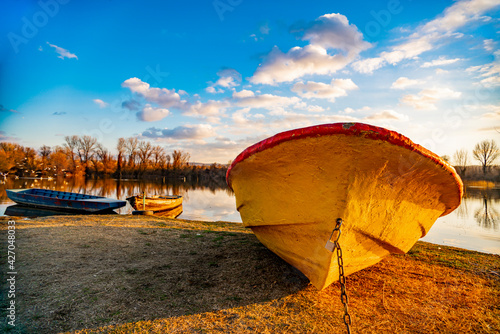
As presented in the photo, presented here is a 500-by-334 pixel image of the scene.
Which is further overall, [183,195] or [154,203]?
[183,195]

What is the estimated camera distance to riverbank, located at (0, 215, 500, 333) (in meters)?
3.26

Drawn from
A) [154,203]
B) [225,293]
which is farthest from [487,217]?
[154,203]

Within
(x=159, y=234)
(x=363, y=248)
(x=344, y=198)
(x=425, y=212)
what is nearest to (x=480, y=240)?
(x=425, y=212)

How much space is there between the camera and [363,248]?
11.5 ft

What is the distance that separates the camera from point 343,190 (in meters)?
2.84

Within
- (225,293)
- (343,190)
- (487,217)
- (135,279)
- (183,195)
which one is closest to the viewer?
(343,190)

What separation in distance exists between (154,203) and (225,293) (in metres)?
14.7

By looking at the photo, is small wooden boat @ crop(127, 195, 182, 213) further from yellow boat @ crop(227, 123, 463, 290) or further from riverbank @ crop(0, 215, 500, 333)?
yellow boat @ crop(227, 123, 463, 290)

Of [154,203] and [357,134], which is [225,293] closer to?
[357,134]

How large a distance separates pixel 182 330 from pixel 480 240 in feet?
52.1

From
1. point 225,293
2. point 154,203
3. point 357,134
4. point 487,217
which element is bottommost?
point 487,217

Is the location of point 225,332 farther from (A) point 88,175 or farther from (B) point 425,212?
(A) point 88,175

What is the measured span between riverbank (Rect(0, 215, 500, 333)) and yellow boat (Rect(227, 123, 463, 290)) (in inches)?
26.7

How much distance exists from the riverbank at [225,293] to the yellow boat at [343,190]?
68cm
